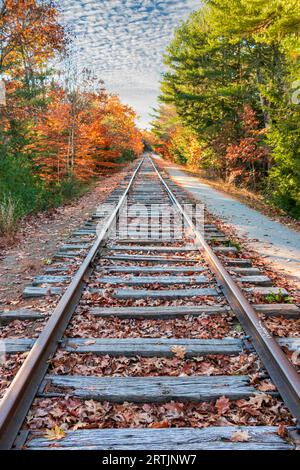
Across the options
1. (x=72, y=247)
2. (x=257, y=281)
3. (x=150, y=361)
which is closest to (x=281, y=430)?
(x=150, y=361)

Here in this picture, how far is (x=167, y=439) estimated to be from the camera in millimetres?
2381

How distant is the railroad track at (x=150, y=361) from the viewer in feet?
7.98

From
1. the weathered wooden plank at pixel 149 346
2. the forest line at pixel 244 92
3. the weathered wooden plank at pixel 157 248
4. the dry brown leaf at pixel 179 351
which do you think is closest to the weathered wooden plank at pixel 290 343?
the weathered wooden plank at pixel 149 346

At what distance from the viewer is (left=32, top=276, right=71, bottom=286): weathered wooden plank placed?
5.18 m

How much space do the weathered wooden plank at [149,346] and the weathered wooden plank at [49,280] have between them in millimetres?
1720

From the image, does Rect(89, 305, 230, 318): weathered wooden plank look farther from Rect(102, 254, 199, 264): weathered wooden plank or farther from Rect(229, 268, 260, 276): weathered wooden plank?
Rect(102, 254, 199, 264): weathered wooden plank

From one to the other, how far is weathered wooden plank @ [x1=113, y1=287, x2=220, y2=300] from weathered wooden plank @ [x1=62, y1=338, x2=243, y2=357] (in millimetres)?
1061

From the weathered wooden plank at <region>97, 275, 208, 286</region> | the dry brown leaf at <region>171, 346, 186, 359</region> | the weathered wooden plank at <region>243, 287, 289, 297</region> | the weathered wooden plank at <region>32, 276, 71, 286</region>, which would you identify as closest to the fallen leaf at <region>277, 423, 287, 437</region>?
the dry brown leaf at <region>171, 346, 186, 359</region>

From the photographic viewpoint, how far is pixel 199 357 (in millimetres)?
3355

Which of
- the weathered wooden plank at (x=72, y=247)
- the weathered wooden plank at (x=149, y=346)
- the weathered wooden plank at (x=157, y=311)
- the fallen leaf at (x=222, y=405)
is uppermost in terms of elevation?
the weathered wooden plank at (x=72, y=247)

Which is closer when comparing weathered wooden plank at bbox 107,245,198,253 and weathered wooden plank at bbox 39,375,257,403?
weathered wooden plank at bbox 39,375,257,403

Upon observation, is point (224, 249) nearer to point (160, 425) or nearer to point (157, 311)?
point (157, 311)

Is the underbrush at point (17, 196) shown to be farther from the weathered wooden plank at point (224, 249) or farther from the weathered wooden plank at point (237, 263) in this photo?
the weathered wooden plank at point (237, 263)

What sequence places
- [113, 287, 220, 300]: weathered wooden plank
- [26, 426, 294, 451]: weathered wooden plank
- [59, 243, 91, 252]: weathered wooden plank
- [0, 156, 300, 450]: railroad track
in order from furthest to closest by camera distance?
[59, 243, 91, 252]: weathered wooden plank, [113, 287, 220, 300]: weathered wooden plank, [0, 156, 300, 450]: railroad track, [26, 426, 294, 451]: weathered wooden plank
